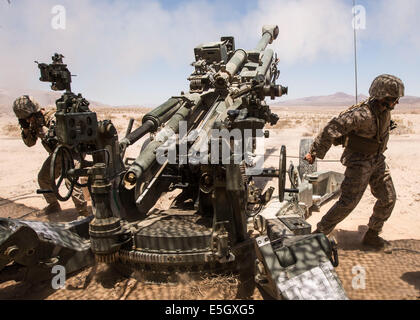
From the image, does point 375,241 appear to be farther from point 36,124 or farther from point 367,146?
point 36,124

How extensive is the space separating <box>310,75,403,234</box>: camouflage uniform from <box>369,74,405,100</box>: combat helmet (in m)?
0.02

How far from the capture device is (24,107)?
5629mm

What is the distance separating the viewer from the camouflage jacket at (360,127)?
4.35 metres

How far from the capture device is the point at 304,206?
18.9 ft

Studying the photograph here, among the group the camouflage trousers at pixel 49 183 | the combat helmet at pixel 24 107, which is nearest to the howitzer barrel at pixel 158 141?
the camouflage trousers at pixel 49 183

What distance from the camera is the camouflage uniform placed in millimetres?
4387

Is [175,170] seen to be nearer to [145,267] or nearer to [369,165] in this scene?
[145,267]

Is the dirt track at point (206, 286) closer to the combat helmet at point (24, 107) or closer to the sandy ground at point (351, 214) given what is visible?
the sandy ground at point (351, 214)

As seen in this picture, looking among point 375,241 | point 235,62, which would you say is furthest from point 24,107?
point 375,241

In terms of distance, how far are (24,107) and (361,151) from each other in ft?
15.8

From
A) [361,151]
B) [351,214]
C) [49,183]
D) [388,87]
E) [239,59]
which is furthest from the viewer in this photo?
[239,59]

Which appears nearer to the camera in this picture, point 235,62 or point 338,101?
point 235,62

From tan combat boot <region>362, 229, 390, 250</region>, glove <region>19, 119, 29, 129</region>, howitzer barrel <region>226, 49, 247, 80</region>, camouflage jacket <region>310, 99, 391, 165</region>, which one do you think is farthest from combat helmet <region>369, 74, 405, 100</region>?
glove <region>19, 119, 29, 129</region>
